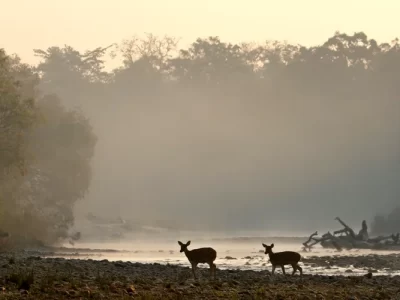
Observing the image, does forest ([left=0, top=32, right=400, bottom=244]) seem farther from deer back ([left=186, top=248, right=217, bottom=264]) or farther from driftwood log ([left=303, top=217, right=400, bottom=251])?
deer back ([left=186, top=248, right=217, bottom=264])

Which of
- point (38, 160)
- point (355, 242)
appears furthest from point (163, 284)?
point (38, 160)

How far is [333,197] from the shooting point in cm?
11931

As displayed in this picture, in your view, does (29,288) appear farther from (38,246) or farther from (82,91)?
(82,91)

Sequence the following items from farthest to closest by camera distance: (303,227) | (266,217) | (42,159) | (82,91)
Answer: (82,91) < (266,217) < (303,227) < (42,159)

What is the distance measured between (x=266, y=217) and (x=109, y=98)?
3405 centimetres

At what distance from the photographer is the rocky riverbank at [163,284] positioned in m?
21.2

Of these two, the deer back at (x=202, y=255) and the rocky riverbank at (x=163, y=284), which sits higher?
the deer back at (x=202, y=255)

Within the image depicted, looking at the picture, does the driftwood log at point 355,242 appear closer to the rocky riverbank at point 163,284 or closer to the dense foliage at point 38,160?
the dense foliage at point 38,160

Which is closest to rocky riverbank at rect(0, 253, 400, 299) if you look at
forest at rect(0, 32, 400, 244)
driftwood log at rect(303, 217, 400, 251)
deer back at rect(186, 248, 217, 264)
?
deer back at rect(186, 248, 217, 264)

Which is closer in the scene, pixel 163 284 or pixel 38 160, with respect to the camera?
pixel 163 284

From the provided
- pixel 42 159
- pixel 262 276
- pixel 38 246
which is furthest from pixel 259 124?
pixel 262 276

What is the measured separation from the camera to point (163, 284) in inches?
957

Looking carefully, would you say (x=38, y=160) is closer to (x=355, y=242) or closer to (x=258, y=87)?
(x=355, y=242)

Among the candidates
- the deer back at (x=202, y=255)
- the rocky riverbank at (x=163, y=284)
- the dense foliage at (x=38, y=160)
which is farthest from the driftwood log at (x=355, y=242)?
the deer back at (x=202, y=255)
